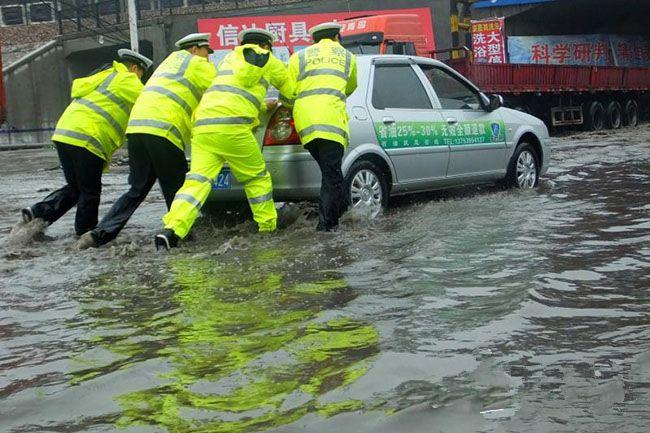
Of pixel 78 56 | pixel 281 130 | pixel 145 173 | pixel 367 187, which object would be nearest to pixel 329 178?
pixel 281 130

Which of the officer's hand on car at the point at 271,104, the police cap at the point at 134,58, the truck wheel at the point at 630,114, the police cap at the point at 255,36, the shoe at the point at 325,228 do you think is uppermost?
the police cap at the point at 255,36

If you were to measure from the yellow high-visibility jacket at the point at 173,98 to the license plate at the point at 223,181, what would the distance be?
16.6 inches

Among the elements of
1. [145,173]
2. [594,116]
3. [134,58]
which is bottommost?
[594,116]

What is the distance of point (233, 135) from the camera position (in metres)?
7.01

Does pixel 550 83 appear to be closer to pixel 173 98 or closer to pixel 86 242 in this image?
pixel 173 98

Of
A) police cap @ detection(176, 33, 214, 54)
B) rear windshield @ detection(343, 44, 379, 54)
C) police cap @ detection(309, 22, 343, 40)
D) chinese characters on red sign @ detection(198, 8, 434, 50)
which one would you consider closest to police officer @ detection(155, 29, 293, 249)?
police cap @ detection(176, 33, 214, 54)

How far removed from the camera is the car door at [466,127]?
28.8 feet

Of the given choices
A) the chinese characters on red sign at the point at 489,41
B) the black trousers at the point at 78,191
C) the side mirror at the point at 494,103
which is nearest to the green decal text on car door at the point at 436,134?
the side mirror at the point at 494,103

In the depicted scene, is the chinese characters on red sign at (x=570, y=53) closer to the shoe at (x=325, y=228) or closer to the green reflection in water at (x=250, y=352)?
the shoe at (x=325, y=228)

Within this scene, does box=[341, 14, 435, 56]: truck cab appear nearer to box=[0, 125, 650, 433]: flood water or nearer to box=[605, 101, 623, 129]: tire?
box=[605, 101, 623, 129]: tire

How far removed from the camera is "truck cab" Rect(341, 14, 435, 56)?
1772cm

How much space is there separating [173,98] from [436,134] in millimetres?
2566

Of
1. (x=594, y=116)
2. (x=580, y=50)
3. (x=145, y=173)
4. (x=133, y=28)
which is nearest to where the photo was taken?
(x=145, y=173)

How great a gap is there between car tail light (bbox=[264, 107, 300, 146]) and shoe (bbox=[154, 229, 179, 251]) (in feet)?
4.10
